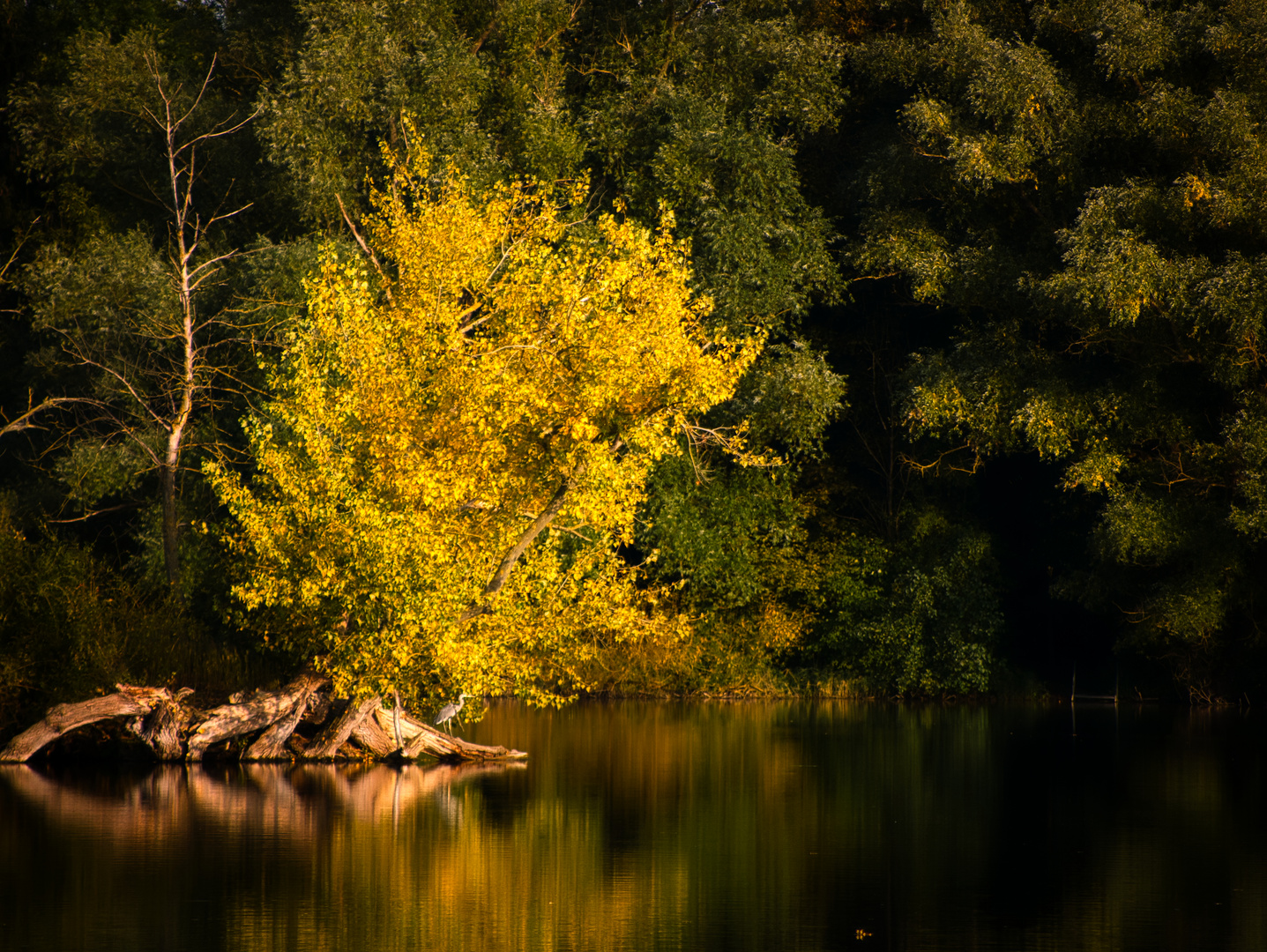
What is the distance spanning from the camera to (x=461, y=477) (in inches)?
781

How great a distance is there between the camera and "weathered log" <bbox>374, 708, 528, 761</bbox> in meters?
21.8

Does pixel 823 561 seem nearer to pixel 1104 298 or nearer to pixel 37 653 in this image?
pixel 1104 298

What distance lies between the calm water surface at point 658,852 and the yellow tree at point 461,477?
191 centimetres

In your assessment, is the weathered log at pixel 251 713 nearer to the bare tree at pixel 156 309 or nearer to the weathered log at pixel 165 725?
the weathered log at pixel 165 725

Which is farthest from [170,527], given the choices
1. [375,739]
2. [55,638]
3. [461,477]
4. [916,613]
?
[916,613]

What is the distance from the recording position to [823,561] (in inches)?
1416

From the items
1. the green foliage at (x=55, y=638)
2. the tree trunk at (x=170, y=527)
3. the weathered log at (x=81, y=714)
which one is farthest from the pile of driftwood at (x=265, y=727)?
the tree trunk at (x=170, y=527)

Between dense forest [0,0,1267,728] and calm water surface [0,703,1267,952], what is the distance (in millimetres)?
3544

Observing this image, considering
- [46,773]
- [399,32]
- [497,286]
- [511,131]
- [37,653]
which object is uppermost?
[399,32]

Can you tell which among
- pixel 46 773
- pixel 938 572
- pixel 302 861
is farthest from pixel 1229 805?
pixel 938 572

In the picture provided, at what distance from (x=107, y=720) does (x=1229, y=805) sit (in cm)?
1555

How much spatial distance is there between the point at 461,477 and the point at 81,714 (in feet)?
20.4

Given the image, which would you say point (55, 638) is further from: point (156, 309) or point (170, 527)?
point (156, 309)

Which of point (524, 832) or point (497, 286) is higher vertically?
point (497, 286)
